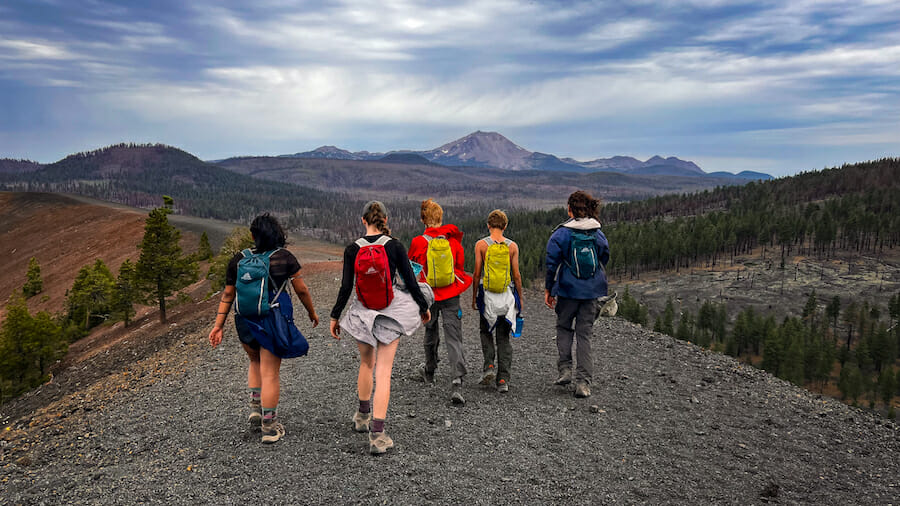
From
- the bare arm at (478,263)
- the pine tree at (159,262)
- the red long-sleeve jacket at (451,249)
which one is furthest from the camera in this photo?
the pine tree at (159,262)

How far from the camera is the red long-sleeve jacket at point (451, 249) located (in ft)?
26.7

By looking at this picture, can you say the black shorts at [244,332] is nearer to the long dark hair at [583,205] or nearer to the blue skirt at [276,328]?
the blue skirt at [276,328]

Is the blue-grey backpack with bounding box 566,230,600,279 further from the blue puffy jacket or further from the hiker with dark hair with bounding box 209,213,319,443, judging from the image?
the hiker with dark hair with bounding box 209,213,319,443

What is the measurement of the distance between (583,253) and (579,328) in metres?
1.40

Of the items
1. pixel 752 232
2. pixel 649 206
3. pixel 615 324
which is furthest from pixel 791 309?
pixel 615 324

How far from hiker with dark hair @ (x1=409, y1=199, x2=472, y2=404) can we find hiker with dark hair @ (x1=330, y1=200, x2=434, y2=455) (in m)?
1.44

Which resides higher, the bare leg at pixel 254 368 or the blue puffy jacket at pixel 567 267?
the blue puffy jacket at pixel 567 267

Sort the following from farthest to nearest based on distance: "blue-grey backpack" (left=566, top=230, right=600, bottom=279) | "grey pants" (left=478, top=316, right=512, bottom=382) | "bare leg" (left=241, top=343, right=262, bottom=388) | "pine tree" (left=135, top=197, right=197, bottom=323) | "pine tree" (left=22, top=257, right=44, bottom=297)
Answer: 1. "pine tree" (left=22, top=257, right=44, bottom=297)
2. "pine tree" (left=135, top=197, right=197, bottom=323)
3. "grey pants" (left=478, top=316, right=512, bottom=382)
4. "blue-grey backpack" (left=566, top=230, right=600, bottom=279)
5. "bare leg" (left=241, top=343, right=262, bottom=388)

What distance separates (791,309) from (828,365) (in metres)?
38.0

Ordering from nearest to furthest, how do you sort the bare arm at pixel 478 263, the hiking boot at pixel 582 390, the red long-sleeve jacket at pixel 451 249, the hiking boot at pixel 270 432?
the hiking boot at pixel 270 432, the red long-sleeve jacket at pixel 451 249, the bare arm at pixel 478 263, the hiking boot at pixel 582 390

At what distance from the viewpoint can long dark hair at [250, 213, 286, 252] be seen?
248 inches

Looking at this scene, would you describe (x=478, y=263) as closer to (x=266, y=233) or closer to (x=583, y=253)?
(x=583, y=253)

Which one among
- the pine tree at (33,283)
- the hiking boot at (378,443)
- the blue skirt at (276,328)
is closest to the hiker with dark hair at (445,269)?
the hiking boot at (378,443)

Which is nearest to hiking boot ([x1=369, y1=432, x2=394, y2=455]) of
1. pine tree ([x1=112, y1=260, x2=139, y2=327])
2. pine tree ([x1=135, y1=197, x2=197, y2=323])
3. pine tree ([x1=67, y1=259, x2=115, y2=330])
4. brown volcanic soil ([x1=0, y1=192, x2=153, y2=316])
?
pine tree ([x1=135, y1=197, x2=197, y2=323])
